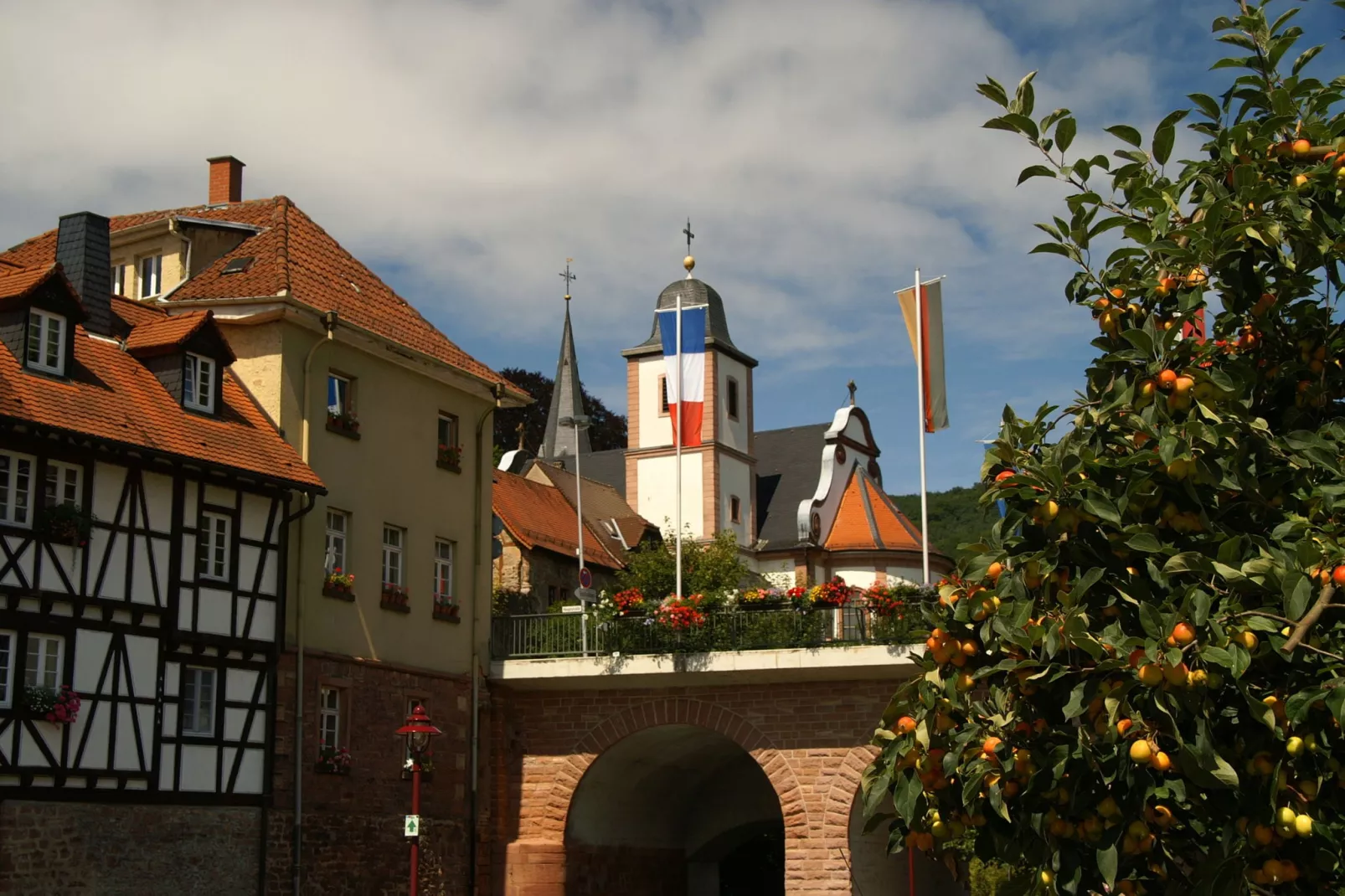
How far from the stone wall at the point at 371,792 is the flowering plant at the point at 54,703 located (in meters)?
3.64

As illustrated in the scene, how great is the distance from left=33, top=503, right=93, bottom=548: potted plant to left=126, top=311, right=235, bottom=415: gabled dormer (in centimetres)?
286

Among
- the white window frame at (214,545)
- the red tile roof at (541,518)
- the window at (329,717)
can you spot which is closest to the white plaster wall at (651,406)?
the red tile roof at (541,518)

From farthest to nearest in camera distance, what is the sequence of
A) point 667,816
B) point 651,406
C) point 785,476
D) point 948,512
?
point 948,512 < point 785,476 < point 651,406 < point 667,816

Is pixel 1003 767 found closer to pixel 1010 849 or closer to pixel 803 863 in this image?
pixel 1010 849

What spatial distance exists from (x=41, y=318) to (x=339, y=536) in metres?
5.66

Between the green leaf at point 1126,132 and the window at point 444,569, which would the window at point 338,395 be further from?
the green leaf at point 1126,132

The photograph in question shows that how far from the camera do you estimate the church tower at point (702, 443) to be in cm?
5084

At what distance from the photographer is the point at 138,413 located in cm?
2012

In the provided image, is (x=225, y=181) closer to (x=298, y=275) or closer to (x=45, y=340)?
(x=298, y=275)

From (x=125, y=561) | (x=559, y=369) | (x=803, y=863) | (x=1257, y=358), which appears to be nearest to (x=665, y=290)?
(x=559, y=369)

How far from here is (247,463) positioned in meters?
21.0

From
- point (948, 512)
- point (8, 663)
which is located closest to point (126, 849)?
point (8, 663)

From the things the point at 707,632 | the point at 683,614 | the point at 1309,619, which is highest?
the point at 683,614

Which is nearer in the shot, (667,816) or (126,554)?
(126,554)
